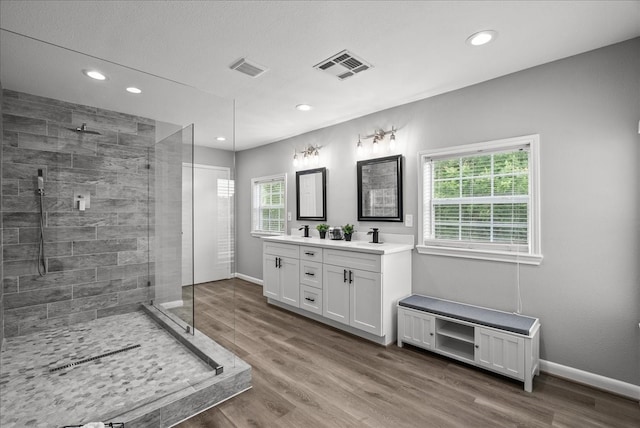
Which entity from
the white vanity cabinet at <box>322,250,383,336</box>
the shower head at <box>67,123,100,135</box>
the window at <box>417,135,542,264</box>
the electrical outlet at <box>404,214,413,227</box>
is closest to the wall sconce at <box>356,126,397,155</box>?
the window at <box>417,135,542,264</box>

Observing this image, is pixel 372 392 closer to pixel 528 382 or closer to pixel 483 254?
pixel 528 382

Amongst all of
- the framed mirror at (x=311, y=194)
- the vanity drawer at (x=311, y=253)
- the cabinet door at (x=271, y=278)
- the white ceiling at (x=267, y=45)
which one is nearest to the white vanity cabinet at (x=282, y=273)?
the cabinet door at (x=271, y=278)

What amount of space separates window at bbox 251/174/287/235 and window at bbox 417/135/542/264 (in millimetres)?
2483

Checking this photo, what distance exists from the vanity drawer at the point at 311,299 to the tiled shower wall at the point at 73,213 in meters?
1.66

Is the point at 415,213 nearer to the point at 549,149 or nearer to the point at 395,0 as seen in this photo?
the point at 549,149

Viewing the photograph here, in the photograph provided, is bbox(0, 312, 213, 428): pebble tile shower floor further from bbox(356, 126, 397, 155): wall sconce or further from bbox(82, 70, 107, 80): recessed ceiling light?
bbox(356, 126, 397, 155): wall sconce

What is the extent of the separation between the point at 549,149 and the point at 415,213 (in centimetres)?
126

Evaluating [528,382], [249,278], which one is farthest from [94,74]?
[528,382]

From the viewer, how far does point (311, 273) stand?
11.7 ft

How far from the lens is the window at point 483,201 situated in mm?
2502

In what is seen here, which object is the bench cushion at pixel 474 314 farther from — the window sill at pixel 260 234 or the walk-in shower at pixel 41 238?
the walk-in shower at pixel 41 238

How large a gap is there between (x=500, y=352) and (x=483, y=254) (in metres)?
0.83

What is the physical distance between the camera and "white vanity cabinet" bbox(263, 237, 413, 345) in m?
2.90

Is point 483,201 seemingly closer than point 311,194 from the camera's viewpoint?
Yes
